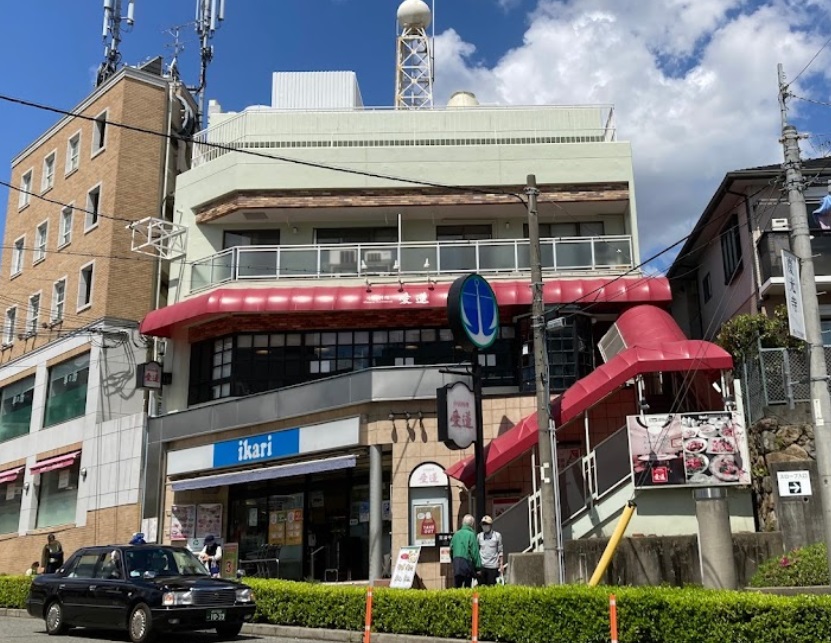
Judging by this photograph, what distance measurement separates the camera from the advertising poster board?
17.4 metres

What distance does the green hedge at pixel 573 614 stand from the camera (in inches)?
387

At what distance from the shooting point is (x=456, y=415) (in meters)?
17.7

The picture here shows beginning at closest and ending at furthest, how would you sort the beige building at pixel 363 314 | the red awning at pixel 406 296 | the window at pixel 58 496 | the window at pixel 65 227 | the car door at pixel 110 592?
the car door at pixel 110 592, the beige building at pixel 363 314, the red awning at pixel 406 296, the window at pixel 58 496, the window at pixel 65 227

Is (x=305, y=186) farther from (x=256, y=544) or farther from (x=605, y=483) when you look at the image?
(x=605, y=483)

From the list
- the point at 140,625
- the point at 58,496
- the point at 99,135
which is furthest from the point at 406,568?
the point at 99,135

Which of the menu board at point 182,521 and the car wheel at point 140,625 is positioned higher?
the menu board at point 182,521

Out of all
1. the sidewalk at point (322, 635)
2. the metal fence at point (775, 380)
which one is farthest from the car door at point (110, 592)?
the metal fence at point (775, 380)

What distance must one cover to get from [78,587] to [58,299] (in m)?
19.2

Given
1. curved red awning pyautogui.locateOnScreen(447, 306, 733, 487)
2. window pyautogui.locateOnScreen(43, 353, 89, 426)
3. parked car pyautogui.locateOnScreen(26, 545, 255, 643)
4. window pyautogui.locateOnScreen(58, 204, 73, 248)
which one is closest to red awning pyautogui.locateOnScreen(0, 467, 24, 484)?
window pyautogui.locateOnScreen(43, 353, 89, 426)

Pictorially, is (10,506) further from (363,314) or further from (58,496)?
(363,314)

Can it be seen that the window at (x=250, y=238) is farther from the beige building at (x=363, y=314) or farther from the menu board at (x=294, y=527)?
the menu board at (x=294, y=527)

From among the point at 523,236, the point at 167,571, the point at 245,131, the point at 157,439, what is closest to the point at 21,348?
the point at 157,439

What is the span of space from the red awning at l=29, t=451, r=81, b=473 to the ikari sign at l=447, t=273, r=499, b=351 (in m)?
16.2

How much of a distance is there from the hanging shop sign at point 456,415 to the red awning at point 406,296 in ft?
15.6
